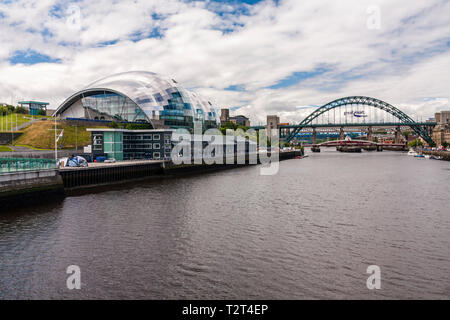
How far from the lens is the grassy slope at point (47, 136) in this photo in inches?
2642

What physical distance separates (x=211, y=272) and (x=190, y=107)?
239 feet

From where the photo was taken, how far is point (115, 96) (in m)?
84.8

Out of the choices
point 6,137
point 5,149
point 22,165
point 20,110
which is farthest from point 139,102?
point 22,165

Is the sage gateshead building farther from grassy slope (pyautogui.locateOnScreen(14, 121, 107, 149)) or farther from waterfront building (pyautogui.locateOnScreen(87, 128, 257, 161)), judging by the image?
waterfront building (pyautogui.locateOnScreen(87, 128, 257, 161))

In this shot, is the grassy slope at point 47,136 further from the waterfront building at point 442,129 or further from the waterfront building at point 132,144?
the waterfront building at point 442,129

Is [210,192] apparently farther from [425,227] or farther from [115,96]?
[115,96]

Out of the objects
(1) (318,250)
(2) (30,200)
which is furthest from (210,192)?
(1) (318,250)

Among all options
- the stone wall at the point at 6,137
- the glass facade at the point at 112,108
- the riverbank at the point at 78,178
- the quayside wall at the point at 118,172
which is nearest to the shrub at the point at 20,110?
the glass facade at the point at 112,108

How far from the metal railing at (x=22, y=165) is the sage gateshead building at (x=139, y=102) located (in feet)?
137

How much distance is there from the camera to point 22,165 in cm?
3094

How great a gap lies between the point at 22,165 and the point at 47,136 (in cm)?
4319

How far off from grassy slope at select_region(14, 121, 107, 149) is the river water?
4035 cm

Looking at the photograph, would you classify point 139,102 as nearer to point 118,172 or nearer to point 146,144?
point 146,144

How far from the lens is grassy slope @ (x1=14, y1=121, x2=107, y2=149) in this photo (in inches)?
2642
